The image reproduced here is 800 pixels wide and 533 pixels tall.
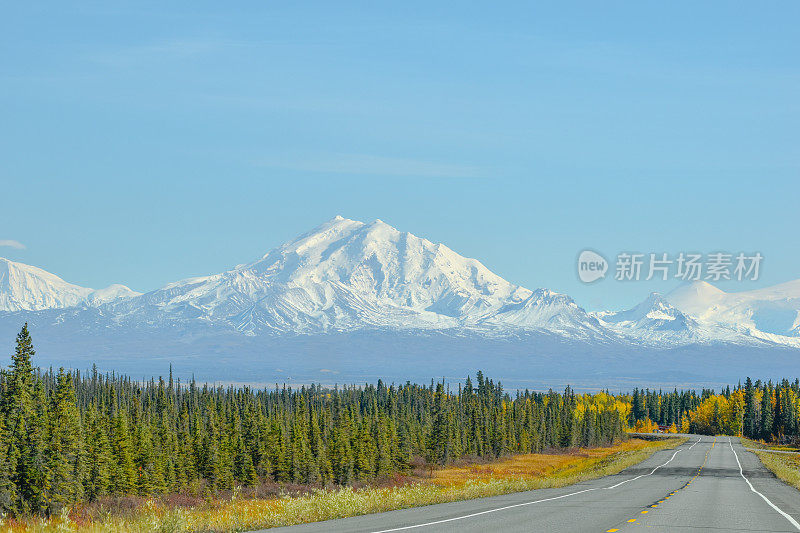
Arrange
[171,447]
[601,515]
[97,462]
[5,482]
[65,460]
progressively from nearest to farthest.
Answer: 1. [601,515]
2. [5,482]
3. [65,460]
4. [97,462]
5. [171,447]

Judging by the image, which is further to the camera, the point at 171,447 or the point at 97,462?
the point at 171,447

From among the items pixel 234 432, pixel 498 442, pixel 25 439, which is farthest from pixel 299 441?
pixel 498 442

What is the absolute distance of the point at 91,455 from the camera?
285 feet

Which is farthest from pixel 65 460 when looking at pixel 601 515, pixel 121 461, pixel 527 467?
pixel 527 467

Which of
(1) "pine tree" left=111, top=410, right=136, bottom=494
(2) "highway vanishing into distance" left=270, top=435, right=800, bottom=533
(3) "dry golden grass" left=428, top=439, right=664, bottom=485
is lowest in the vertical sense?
(3) "dry golden grass" left=428, top=439, right=664, bottom=485

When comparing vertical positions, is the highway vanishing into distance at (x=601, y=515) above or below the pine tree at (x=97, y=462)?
above

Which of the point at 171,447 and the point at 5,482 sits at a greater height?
the point at 5,482

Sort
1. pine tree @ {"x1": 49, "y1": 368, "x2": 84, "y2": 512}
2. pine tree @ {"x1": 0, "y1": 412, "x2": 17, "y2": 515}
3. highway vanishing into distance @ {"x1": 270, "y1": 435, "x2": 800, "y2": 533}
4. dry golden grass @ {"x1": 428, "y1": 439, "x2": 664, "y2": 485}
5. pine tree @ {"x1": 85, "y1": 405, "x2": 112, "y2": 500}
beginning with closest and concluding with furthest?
highway vanishing into distance @ {"x1": 270, "y1": 435, "x2": 800, "y2": 533}, pine tree @ {"x1": 0, "y1": 412, "x2": 17, "y2": 515}, pine tree @ {"x1": 49, "y1": 368, "x2": 84, "y2": 512}, pine tree @ {"x1": 85, "y1": 405, "x2": 112, "y2": 500}, dry golden grass @ {"x1": 428, "y1": 439, "x2": 664, "y2": 485}

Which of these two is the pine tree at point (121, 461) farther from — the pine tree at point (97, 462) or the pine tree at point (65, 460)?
the pine tree at point (65, 460)

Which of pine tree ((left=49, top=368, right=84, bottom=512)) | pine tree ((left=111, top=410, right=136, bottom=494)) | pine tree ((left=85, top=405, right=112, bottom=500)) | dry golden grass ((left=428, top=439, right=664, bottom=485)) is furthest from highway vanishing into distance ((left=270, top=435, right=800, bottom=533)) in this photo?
dry golden grass ((left=428, top=439, right=664, bottom=485))

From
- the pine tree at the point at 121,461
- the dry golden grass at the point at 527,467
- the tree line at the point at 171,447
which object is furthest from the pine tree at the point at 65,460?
the dry golden grass at the point at 527,467

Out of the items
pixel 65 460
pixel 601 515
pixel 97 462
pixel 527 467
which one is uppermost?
pixel 601 515

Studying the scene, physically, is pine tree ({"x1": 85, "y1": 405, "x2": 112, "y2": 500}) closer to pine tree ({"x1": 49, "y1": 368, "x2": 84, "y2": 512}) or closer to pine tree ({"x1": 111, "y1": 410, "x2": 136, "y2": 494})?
pine tree ({"x1": 111, "y1": 410, "x2": 136, "y2": 494})

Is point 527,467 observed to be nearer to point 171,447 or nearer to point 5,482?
point 171,447
